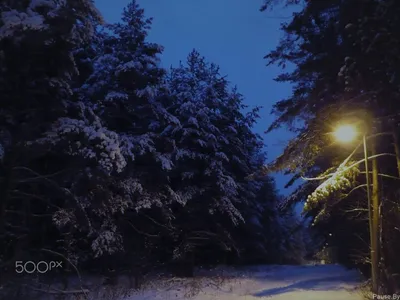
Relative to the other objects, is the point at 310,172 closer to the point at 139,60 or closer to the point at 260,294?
the point at 260,294

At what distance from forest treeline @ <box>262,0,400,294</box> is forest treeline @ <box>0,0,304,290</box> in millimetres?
2460

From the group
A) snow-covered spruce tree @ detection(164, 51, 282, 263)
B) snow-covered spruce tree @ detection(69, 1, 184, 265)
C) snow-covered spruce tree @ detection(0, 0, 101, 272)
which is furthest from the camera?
snow-covered spruce tree @ detection(164, 51, 282, 263)

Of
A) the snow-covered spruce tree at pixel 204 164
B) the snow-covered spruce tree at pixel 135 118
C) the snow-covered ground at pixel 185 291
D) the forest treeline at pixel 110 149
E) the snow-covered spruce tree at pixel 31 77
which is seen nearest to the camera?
the snow-covered spruce tree at pixel 31 77

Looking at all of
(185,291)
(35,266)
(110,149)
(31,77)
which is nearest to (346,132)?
(110,149)

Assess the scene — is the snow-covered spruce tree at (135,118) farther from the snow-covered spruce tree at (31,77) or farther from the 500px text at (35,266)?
the snow-covered spruce tree at (31,77)

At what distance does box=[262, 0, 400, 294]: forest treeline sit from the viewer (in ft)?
34.5

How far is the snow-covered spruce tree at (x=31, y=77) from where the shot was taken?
32.1 ft

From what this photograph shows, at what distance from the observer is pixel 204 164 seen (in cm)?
2281

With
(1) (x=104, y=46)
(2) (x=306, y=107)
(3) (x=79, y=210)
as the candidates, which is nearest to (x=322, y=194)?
(2) (x=306, y=107)

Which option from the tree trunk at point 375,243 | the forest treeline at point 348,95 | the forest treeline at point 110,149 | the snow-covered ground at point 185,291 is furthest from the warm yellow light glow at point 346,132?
the snow-covered ground at point 185,291

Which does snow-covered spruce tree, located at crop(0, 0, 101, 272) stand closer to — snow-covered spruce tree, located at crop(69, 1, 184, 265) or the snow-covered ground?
the snow-covered ground

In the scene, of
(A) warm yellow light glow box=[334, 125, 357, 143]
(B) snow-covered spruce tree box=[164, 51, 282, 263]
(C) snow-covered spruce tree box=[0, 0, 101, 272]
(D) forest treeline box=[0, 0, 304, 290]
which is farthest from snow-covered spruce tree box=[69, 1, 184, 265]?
(A) warm yellow light glow box=[334, 125, 357, 143]

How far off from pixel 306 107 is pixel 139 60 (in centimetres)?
810

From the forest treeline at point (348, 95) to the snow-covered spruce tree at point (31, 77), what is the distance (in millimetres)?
A: 5368
